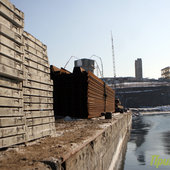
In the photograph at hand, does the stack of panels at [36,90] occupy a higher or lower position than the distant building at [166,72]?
lower

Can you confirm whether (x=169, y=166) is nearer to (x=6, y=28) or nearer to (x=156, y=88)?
(x=6, y=28)

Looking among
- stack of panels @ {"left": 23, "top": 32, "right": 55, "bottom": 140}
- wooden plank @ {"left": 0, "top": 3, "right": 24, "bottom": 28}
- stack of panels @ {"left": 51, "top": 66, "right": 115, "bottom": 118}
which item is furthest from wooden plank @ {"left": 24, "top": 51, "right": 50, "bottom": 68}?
stack of panels @ {"left": 51, "top": 66, "right": 115, "bottom": 118}

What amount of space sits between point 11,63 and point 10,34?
0.60m

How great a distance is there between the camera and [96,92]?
43.7ft

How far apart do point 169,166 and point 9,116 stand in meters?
10.5

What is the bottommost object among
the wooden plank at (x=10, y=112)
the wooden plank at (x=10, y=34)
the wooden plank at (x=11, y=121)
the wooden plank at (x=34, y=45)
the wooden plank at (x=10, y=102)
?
the wooden plank at (x=11, y=121)

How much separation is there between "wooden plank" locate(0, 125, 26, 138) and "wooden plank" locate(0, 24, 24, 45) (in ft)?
6.05

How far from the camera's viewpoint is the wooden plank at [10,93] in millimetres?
4004

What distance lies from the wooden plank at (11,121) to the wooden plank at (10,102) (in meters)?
0.27

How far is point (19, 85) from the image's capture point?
15.3 ft

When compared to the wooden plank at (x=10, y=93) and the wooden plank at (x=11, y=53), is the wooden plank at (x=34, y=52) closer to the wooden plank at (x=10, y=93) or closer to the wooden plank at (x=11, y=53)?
the wooden plank at (x=11, y=53)

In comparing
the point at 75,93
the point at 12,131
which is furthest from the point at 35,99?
the point at 75,93

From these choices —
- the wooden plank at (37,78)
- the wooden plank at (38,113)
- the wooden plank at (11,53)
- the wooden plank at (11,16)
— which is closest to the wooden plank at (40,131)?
the wooden plank at (38,113)

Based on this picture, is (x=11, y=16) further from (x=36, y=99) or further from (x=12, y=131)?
(x=12, y=131)
